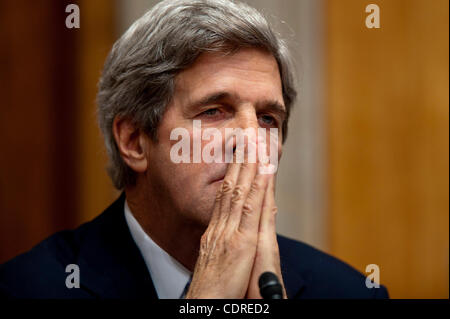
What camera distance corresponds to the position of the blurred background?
3.47 meters

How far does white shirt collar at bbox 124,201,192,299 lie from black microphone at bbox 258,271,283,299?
0.66m

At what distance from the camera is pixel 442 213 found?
3.44 metres

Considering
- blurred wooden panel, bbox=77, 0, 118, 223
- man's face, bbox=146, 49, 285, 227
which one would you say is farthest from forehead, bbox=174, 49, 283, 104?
blurred wooden panel, bbox=77, 0, 118, 223

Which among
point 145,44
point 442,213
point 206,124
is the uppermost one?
point 145,44

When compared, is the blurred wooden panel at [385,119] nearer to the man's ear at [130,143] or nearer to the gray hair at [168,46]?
the gray hair at [168,46]

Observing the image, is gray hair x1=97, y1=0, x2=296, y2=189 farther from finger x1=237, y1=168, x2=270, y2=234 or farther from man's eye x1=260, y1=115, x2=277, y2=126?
finger x1=237, y1=168, x2=270, y2=234

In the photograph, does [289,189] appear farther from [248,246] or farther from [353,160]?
[248,246]

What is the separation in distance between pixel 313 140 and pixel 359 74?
1.58 ft

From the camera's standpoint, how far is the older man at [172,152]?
1.85 meters

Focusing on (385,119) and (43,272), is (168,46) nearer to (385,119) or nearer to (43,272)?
(43,272)

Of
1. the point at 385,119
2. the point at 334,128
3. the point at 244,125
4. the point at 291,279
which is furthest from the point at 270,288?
the point at 385,119

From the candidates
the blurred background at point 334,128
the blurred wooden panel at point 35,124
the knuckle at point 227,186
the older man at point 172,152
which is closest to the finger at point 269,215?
the older man at point 172,152

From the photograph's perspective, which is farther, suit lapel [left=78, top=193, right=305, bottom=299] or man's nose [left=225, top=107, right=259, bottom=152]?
suit lapel [left=78, top=193, right=305, bottom=299]

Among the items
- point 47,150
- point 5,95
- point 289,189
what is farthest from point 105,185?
point 289,189
